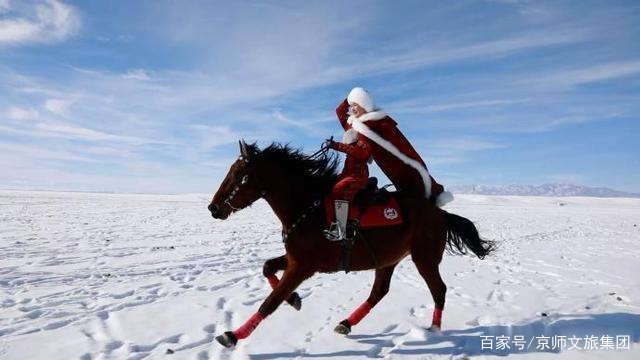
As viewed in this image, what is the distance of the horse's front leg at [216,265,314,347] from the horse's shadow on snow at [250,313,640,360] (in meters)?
0.30

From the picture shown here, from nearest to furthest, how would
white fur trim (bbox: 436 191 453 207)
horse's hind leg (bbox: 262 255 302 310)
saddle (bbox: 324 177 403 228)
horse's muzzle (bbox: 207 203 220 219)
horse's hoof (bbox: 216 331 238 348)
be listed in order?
horse's hoof (bbox: 216 331 238 348), horse's muzzle (bbox: 207 203 220 219), saddle (bbox: 324 177 403 228), horse's hind leg (bbox: 262 255 302 310), white fur trim (bbox: 436 191 453 207)

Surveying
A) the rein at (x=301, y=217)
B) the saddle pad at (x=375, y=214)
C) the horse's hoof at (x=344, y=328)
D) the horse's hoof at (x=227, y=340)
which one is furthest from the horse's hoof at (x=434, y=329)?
the horse's hoof at (x=227, y=340)

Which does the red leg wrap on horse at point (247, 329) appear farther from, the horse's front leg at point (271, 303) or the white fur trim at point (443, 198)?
the white fur trim at point (443, 198)

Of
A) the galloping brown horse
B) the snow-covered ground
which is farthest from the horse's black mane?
the snow-covered ground

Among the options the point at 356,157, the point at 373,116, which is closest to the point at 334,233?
the point at 356,157

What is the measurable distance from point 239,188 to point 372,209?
4.97ft

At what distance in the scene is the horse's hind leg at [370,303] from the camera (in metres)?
5.02

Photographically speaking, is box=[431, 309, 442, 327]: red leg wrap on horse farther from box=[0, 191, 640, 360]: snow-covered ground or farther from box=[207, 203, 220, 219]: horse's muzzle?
box=[207, 203, 220, 219]: horse's muzzle

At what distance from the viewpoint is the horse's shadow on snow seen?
14.8 feet

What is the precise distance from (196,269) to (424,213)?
20.7 ft

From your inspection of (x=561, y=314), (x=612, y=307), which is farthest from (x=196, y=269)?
(x=612, y=307)

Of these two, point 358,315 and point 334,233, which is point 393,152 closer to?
point 334,233

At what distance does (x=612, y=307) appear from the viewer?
20.6ft

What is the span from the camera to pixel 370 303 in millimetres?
5289
